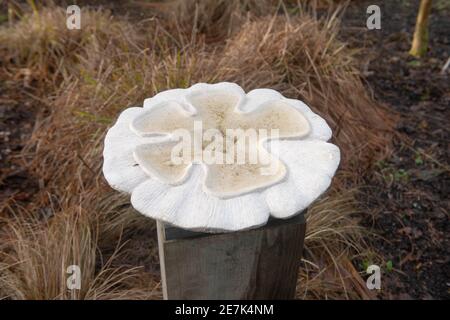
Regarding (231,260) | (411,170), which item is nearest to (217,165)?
(231,260)

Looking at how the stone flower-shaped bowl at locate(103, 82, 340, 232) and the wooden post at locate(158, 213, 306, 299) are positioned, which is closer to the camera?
the stone flower-shaped bowl at locate(103, 82, 340, 232)

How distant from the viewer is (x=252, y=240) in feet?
3.81

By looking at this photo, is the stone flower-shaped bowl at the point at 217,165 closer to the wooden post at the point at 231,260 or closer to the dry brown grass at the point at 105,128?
the wooden post at the point at 231,260

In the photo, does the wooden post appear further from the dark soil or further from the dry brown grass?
the dark soil

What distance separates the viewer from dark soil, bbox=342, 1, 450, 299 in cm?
195

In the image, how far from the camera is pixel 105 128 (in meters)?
2.29

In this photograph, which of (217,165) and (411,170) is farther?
(411,170)

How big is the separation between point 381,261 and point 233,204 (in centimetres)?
123

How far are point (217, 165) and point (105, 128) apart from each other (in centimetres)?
132

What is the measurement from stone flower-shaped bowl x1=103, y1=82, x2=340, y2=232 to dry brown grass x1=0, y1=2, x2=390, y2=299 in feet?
2.50

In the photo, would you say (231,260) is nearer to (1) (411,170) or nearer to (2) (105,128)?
(2) (105,128)

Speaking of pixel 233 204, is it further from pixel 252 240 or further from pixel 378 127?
pixel 378 127

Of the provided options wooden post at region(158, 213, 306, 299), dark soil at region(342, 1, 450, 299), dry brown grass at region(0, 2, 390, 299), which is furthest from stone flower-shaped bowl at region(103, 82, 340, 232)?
dark soil at region(342, 1, 450, 299)

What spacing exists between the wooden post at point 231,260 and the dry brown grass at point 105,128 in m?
0.54
